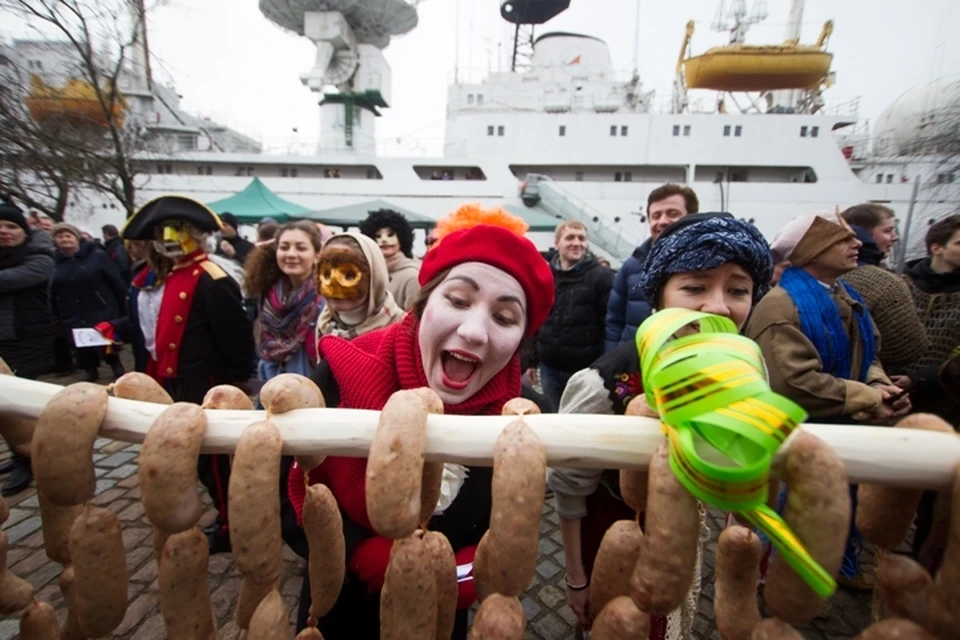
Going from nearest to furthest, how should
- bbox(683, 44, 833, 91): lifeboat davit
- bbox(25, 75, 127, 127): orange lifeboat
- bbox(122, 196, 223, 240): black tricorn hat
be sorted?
bbox(122, 196, 223, 240): black tricorn hat
bbox(25, 75, 127, 127): orange lifeboat
bbox(683, 44, 833, 91): lifeboat davit

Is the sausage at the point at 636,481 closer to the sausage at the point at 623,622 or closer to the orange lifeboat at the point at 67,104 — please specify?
the sausage at the point at 623,622

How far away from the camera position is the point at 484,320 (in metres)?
1.09

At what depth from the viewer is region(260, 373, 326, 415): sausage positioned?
0.62 m

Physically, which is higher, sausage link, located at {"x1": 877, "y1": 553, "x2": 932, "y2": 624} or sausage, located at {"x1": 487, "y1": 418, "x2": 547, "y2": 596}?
sausage, located at {"x1": 487, "y1": 418, "x2": 547, "y2": 596}

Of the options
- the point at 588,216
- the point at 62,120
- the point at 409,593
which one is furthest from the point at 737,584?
the point at 588,216

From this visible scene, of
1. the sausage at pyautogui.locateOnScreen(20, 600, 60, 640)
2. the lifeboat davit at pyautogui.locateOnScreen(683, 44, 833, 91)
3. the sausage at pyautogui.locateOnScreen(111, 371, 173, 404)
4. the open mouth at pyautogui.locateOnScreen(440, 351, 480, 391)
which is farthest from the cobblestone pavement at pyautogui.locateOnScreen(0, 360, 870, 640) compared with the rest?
the lifeboat davit at pyautogui.locateOnScreen(683, 44, 833, 91)

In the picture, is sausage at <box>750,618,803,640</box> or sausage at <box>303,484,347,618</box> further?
sausage at <box>303,484,347,618</box>

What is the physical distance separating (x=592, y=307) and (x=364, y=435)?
10.7 ft

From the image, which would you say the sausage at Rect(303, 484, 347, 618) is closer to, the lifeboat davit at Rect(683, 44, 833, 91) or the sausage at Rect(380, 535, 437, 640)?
the sausage at Rect(380, 535, 437, 640)

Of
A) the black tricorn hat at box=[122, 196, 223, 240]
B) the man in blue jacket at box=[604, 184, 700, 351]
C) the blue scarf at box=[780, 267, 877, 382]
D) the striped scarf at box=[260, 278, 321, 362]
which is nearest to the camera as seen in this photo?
the blue scarf at box=[780, 267, 877, 382]

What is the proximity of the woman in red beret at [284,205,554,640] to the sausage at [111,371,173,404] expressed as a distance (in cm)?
49

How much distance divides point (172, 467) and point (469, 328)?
25.7 inches

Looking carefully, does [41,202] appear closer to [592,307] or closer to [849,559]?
[592,307]

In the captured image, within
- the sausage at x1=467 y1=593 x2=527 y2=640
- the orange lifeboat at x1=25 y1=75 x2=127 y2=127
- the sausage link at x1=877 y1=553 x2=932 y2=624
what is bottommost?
the sausage at x1=467 y1=593 x2=527 y2=640
